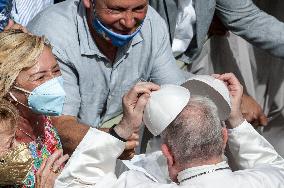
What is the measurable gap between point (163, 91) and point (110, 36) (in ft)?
3.16

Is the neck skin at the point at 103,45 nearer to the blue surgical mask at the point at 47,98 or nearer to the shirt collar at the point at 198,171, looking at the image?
the blue surgical mask at the point at 47,98

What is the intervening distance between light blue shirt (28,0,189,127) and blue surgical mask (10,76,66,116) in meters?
0.41

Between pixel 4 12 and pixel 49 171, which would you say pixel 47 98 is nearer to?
pixel 49 171

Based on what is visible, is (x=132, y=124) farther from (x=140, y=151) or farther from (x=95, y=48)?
(x=140, y=151)

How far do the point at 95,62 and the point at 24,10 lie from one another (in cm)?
63

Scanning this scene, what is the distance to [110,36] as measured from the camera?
3.92 meters

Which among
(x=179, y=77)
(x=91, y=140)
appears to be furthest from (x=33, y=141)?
(x=179, y=77)

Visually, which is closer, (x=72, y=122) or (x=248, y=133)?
(x=248, y=133)

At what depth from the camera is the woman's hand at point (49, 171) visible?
10.4 feet

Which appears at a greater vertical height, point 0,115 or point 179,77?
point 0,115

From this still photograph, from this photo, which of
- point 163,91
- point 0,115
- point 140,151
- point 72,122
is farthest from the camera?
point 140,151

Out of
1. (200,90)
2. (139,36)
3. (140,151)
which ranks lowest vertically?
(140,151)

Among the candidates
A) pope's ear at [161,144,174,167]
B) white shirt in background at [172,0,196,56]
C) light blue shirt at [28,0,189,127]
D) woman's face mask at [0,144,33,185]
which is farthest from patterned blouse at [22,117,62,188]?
white shirt in background at [172,0,196,56]

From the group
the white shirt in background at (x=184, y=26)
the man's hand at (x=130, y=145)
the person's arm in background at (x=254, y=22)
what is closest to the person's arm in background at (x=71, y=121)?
the man's hand at (x=130, y=145)
